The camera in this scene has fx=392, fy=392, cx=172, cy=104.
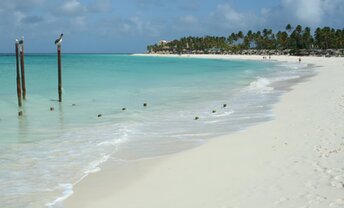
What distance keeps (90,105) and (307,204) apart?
1551cm

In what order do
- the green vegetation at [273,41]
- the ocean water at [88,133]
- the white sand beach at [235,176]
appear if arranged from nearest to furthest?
the white sand beach at [235,176]
the ocean water at [88,133]
the green vegetation at [273,41]

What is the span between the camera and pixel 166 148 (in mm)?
10000

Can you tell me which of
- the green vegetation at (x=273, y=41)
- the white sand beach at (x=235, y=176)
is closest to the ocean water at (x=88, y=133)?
the white sand beach at (x=235, y=176)

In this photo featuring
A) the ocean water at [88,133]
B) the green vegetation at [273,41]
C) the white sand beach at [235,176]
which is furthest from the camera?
the green vegetation at [273,41]

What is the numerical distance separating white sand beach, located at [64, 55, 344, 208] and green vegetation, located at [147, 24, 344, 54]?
112m

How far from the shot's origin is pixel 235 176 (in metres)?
7.22

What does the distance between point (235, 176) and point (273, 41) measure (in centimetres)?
14420

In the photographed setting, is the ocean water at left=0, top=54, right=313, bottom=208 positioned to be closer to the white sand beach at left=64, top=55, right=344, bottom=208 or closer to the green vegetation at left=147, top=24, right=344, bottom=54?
the white sand beach at left=64, top=55, right=344, bottom=208

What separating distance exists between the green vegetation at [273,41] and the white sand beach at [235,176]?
112 metres

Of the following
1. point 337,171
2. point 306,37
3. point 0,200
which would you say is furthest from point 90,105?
point 306,37

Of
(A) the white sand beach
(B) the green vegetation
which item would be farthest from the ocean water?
(B) the green vegetation

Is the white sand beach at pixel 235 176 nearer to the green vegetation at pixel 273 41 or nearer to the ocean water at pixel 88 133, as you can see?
the ocean water at pixel 88 133

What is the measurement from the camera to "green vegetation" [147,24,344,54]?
116812 millimetres

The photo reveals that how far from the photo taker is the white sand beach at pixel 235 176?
19.8ft
